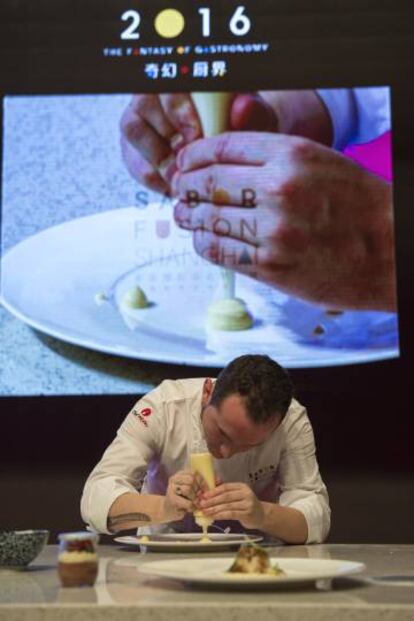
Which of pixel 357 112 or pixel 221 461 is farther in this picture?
pixel 357 112

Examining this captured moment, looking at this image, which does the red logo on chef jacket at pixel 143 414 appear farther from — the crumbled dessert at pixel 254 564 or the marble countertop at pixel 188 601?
the crumbled dessert at pixel 254 564

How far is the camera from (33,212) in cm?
376

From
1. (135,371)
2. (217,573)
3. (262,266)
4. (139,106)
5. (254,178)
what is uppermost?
(139,106)

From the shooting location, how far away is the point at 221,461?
2189 millimetres

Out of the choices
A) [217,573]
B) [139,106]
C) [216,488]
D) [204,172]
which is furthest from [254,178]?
[217,573]

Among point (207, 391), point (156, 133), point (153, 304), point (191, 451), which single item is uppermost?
point (156, 133)

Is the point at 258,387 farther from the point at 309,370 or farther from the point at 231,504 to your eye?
the point at 309,370

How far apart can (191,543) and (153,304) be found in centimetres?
210

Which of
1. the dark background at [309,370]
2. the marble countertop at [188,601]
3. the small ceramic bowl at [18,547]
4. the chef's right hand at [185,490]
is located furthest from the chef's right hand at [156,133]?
the marble countertop at [188,601]

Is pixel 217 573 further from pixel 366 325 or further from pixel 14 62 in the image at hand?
pixel 14 62

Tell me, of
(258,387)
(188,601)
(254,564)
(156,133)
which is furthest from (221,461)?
(156,133)

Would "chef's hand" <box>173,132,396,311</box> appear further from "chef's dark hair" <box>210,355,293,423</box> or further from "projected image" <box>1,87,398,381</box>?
"chef's dark hair" <box>210,355,293,423</box>

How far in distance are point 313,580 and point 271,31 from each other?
3.02 metres

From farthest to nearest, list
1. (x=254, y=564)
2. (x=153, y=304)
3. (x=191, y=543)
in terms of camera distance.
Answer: (x=153, y=304) → (x=191, y=543) → (x=254, y=564)
